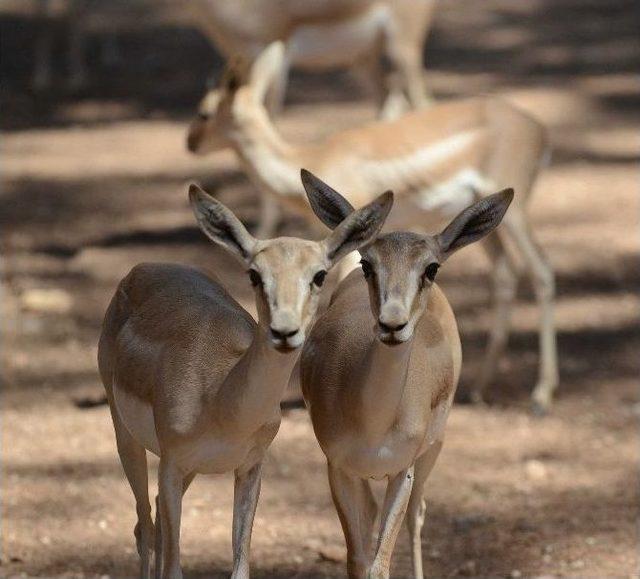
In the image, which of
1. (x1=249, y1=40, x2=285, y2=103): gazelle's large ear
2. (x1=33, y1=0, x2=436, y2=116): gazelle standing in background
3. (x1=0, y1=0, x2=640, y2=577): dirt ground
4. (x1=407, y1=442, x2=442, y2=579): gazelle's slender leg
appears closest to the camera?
(x1=407, y1=442, x2=442, y2=579): gazelle's slender leg

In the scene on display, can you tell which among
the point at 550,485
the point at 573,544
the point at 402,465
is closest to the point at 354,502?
the point at 402,465

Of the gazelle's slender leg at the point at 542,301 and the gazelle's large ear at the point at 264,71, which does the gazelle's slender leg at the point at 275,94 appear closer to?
the gazelle's large ear at the point at 264,71

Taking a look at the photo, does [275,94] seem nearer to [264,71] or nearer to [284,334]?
[264,71]

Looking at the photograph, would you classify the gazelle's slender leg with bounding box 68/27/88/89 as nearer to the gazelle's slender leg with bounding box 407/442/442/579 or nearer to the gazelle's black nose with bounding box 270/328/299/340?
the gazelle's slender leg with bounding box 407/442/442/579

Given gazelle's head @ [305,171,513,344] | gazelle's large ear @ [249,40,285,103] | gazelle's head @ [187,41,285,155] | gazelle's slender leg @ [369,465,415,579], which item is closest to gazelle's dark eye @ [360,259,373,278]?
gazelle's head @ [305,171,513,344]

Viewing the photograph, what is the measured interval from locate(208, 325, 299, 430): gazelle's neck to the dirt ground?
1393 mm

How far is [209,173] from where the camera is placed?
9.88 metres

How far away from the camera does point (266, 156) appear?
6.75 metres

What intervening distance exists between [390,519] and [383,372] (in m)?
0.41

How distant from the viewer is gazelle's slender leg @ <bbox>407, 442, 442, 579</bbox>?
470 cm

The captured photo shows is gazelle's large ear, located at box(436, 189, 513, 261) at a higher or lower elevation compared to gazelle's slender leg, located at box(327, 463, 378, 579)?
higher

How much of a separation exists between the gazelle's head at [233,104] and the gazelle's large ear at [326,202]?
2965 mm

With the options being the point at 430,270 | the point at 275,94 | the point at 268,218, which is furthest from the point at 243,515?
the point at 275,94

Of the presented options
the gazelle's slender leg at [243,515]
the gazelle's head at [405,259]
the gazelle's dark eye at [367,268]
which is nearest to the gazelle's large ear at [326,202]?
the gazelle's head at [405,259]
